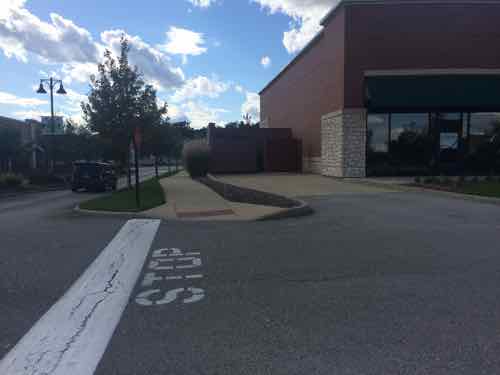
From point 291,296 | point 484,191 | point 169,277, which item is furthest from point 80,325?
point 484,191

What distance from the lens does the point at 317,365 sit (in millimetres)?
2852

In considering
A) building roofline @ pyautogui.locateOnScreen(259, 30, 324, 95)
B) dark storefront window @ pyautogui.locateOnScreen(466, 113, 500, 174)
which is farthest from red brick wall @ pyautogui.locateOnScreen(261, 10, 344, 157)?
dark storefront window @ pyautogui.locateOnScreen(466, 113, 500, 174)

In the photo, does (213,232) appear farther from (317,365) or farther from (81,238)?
(317,365)

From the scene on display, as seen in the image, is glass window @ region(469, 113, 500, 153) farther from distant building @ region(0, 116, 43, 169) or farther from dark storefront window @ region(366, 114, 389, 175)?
distant building @ region(0, 116, 43, 169)

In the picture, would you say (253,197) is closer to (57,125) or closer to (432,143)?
(432,143)

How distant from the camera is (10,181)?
854 inches

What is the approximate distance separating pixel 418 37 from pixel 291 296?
1858cm

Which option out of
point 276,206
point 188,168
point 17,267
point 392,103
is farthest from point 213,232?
point 188,168

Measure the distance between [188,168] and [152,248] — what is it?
2305 centimetres

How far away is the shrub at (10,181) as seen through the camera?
21.4 meters

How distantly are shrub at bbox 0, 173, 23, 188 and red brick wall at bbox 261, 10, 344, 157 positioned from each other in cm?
1829

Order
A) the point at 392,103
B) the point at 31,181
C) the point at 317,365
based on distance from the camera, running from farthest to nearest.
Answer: the point at 31,181 → the point at 392,103 → the point at 317,365

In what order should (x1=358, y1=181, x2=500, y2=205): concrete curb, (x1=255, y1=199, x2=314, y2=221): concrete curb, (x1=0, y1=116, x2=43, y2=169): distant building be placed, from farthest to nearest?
1. (x1=0, y1=116, x2=43, y2=169): distant building
2. (x1=358, y1=181, x2=500, y2=205): concrete curb
3. (x1=255, y1=199, x2=314, y2=221): concrete curb

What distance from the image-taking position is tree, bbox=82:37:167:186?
17281 mm
